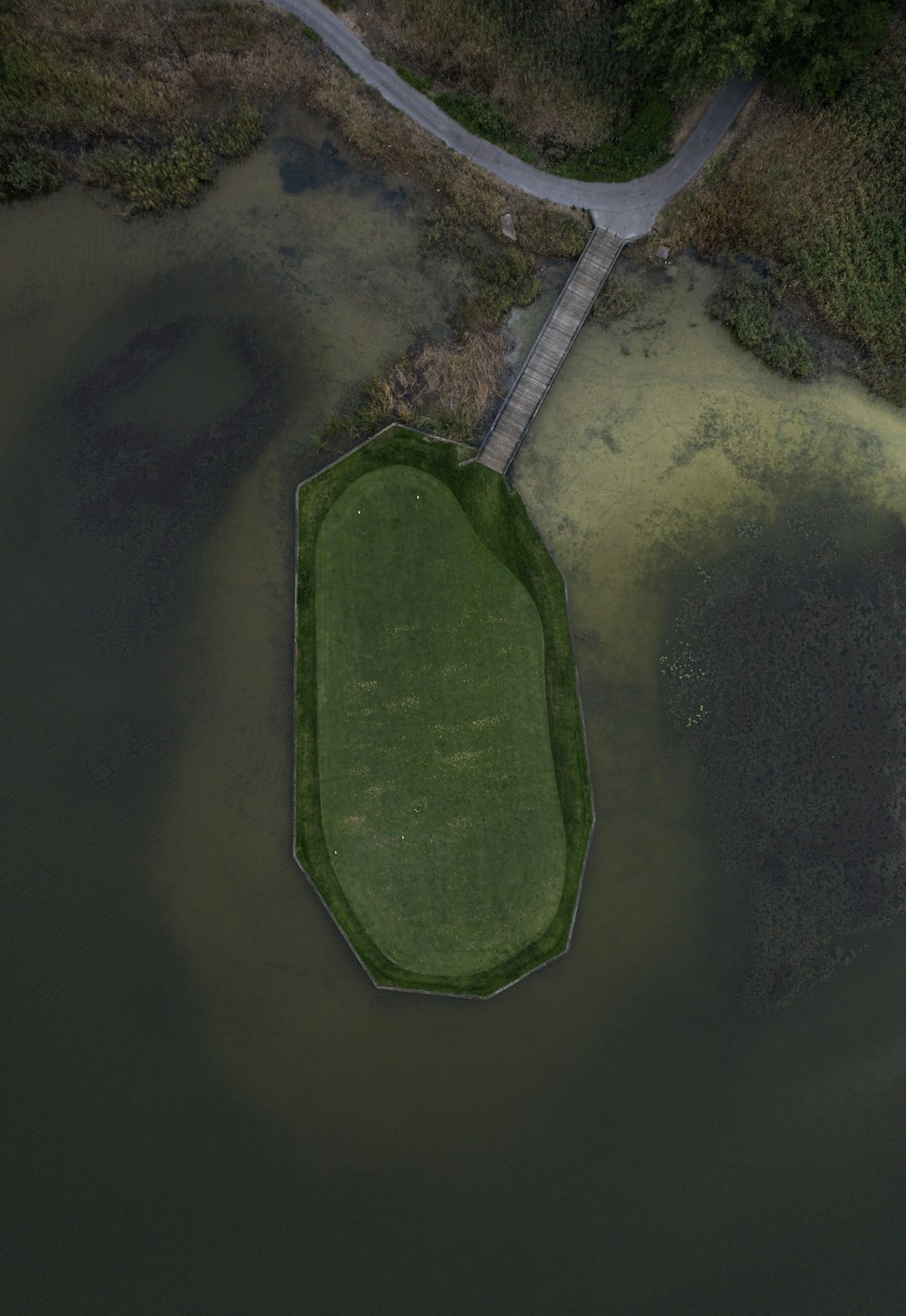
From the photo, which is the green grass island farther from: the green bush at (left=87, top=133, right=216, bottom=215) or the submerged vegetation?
the green bush at (left=87, top=133, right=216, bottom=215)

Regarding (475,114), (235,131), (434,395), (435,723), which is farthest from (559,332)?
(435,723)

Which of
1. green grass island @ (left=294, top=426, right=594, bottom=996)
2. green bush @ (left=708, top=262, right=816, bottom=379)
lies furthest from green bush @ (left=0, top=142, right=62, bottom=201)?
green bush @ (left=708, top=262, right=816, bottom=379)

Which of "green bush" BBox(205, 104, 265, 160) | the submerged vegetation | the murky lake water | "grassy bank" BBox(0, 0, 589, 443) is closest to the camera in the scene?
the murky lake water

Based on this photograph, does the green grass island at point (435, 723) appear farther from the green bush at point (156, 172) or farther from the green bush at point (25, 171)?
the green bush at point (25, 171)

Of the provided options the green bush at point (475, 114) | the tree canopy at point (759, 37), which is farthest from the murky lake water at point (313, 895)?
the tree canopy at point (759, 37)

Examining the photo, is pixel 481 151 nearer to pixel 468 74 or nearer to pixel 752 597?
pixel 468 74
